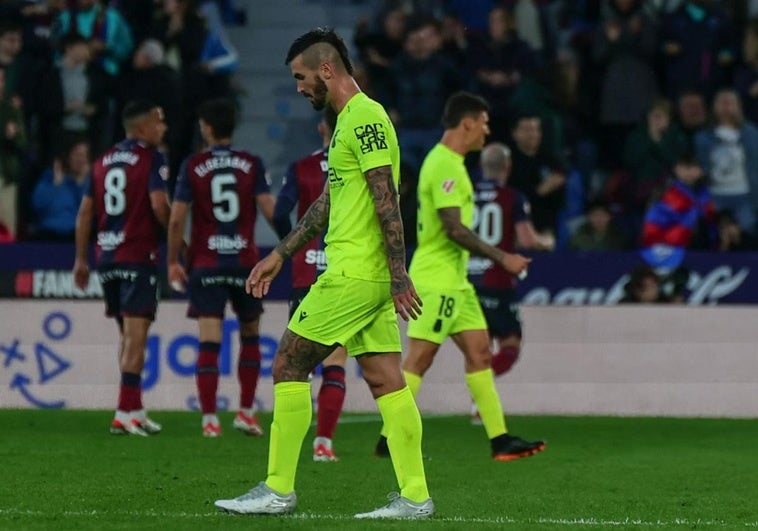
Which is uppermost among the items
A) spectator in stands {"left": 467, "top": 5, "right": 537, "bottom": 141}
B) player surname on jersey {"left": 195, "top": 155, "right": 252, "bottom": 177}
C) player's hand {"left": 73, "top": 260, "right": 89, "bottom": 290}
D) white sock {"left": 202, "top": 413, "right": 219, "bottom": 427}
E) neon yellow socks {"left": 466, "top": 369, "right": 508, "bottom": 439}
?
spectator in stands {"left": 467, "top": 5, "right": 537, "bottom": 141}

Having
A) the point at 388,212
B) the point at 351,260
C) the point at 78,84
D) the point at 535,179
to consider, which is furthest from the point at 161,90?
the point at 388,212

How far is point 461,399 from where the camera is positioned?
1457 cm

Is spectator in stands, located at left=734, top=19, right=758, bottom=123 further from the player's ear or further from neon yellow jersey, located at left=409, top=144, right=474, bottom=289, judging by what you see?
the player's ear

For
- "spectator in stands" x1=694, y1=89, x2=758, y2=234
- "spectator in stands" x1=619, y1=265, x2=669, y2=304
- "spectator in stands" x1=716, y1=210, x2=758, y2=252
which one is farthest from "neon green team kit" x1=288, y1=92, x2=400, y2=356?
"spectator in stands" x1=694, y1=89, x2=758, y2=234

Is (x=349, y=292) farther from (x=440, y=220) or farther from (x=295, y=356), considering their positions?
(x=440, y=220)

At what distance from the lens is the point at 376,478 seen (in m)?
9.16

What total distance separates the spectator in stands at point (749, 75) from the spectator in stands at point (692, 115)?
66 centimetres

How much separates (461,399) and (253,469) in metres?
5.28

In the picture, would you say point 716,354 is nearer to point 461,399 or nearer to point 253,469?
point 461,399

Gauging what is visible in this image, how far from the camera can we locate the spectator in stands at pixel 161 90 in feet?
56.8

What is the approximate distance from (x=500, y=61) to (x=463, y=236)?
26.1ft

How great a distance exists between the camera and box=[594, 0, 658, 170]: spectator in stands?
18.2 m

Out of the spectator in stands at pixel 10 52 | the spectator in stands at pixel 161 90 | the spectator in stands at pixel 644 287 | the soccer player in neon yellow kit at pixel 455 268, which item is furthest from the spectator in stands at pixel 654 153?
the soccer player in neon yellow kit at pixel 455 268

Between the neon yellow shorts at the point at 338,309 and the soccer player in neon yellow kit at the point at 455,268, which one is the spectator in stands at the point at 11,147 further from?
the neon yellow shorts at the point at 338,309
